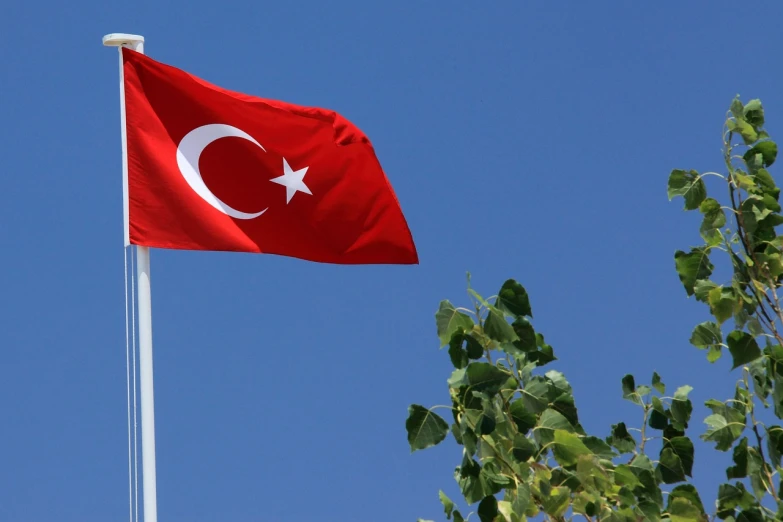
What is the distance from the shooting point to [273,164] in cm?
1270

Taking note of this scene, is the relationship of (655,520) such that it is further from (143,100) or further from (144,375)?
(143,100)

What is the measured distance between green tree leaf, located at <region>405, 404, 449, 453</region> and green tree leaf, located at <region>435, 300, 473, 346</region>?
0.33m

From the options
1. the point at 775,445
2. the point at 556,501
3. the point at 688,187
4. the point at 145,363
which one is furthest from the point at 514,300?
the point at 145,363

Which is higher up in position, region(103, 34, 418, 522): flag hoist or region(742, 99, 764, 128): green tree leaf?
region(103, 34, 418, 522): flag hoist

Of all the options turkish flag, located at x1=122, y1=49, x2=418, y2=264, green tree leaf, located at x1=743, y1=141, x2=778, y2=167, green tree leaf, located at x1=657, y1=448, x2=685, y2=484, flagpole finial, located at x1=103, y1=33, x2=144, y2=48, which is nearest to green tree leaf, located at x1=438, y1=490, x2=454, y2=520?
green tree leaf, located at x1=657, y1=448, x2=685, y2=484

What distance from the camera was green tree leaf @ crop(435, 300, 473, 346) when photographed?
218 inches

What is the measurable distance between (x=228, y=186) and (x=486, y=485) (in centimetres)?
746

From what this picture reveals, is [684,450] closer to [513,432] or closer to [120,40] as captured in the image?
[513,432]

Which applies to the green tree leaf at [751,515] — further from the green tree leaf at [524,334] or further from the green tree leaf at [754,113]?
the green tree leaf at [754,113]

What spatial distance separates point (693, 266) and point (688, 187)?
1.34 feet

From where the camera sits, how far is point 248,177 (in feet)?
41.2

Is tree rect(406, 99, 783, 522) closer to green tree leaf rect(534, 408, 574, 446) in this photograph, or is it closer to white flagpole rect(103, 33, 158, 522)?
green tree leaf rect(534, 408, 574, 446)

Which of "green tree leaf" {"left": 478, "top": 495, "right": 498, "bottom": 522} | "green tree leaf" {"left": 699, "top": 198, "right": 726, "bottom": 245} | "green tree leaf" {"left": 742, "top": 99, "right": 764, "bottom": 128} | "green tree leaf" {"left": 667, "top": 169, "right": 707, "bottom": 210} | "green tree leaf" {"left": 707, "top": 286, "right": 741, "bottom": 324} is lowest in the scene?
"green tree leaf" {"left": 478, "top": 495, "right": 498, "bottom": 522}

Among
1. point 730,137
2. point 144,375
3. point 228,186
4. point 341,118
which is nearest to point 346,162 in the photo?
point 341,118
